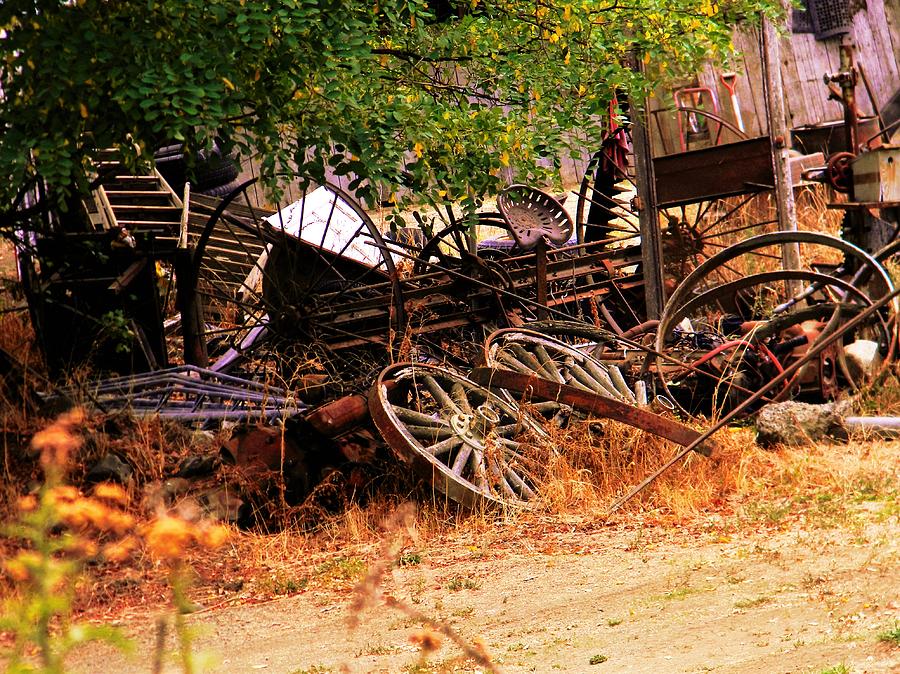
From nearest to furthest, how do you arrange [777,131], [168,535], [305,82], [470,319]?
[168,535] < [305,82] < [470,319] < [777,131]

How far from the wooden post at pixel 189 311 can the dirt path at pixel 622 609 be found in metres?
4.33

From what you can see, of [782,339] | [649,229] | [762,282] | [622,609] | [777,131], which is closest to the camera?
[622,609]

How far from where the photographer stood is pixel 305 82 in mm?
6410

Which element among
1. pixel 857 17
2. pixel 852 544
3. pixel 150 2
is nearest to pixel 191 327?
pixel 150 2

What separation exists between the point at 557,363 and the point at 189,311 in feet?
11.2

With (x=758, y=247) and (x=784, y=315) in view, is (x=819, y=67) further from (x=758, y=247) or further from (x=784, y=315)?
(x=784, y=315)

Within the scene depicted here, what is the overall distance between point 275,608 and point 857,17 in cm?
1583

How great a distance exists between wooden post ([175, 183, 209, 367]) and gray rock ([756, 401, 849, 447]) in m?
4.84

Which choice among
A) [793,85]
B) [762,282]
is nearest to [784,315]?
[762,282]

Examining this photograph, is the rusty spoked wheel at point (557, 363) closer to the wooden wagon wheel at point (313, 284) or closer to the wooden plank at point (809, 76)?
the wooden wagon wheel at point (313, 284)

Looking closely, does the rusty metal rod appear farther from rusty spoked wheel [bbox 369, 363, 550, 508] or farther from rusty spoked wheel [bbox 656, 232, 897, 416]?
rusty spoked wheel [bbox 656, 232, 897, 416]

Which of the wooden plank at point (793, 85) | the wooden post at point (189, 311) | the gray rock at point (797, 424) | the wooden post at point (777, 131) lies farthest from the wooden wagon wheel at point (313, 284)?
the wooden plank at point (793, 85)

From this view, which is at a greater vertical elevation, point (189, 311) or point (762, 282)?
point (189, 311)

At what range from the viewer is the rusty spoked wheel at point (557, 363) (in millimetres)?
7785
